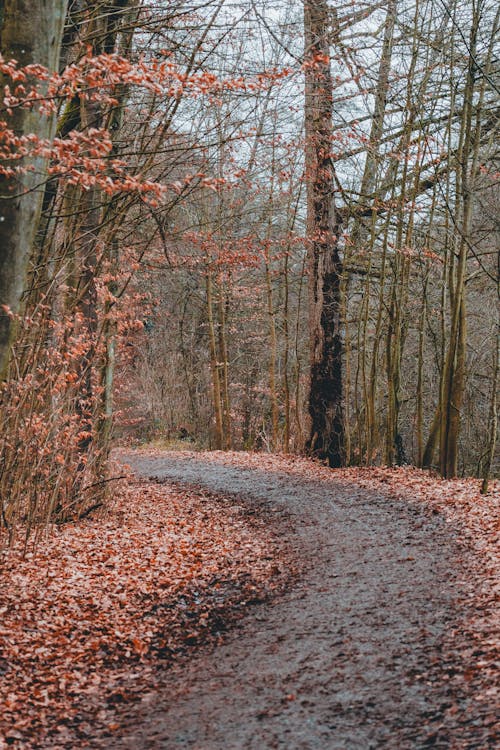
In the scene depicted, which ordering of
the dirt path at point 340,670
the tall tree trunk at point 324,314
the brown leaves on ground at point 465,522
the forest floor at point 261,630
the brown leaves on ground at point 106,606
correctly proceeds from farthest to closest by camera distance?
the tall tree trunk at point 324,314 → the brown leaves on ground at point 106,606 → the brown leaves on ground at point 465,522 → the forest floor at point 261,630 → the dirt path at point 340,670

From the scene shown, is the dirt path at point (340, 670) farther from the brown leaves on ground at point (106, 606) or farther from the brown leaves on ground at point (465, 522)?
the brown leaves on ground at point (106, 606)

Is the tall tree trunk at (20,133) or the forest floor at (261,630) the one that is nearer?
the forest floor at (261,630)

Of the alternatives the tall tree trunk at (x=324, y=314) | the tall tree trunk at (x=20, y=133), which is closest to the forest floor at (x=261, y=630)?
the tall tree trunk at (x=20, y=133)

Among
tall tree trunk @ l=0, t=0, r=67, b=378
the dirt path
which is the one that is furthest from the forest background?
the dirt path

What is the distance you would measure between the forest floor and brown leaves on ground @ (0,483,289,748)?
0.06 feet

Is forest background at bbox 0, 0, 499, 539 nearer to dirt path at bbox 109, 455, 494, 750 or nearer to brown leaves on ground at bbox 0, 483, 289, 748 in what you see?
brown leaves on ground at bbox 0, 483, 289, 748

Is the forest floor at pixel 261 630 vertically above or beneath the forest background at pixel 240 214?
beneath

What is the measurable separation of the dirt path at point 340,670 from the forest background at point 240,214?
2501mm

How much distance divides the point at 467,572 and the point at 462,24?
8.66 meters

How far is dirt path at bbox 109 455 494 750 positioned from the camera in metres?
3.59

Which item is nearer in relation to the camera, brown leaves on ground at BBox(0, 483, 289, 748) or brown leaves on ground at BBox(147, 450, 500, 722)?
brown leaves on ground at BBox(147, 450, 500, 722)

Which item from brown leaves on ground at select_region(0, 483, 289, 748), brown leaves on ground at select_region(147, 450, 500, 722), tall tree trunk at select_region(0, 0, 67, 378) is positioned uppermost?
tall tree trunk at select_region(0, 0, 67, 378)

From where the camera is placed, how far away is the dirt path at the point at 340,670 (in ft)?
11.8

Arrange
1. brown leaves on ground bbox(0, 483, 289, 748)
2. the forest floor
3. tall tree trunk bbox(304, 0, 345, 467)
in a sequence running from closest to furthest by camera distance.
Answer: the forest floor → brown leaves on ground bbox(0, 483, 289, 748) → tall tree trunk bbox(304, 0, 345, 467)
